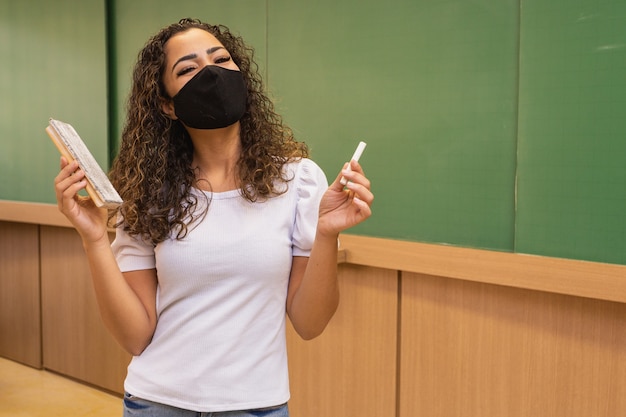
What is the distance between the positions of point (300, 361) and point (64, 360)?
1870 millimetres

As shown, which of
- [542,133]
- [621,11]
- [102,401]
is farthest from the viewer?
[102,401]

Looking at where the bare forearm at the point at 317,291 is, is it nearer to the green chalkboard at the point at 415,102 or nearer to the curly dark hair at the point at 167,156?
the curly dark hair at the point at 167,156

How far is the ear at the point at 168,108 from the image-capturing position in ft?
5.05

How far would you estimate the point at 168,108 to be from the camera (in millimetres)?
1545

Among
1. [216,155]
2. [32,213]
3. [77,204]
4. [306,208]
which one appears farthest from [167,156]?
[32,213]

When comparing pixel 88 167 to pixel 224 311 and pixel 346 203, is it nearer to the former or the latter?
pixel 224 311

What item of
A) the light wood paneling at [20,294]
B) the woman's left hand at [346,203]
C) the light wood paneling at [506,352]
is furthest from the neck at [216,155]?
the light wood paneling at [20,294]

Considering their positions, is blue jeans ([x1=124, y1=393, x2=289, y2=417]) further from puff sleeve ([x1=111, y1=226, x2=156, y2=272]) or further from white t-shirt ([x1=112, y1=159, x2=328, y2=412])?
puff sleeve ([x1=111, y1=226, x2=156, y2=272])

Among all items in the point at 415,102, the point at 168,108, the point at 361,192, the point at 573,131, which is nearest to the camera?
the point at 361,192

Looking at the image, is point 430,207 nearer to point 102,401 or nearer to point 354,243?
point 354,243

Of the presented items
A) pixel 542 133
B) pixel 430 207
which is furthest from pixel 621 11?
pixel 430 207

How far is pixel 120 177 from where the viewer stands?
5.06 feet

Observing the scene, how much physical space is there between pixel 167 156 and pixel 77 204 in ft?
0.69

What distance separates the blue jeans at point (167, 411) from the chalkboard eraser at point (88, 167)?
39cm
